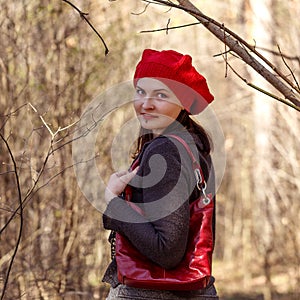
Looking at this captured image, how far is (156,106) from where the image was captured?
9.05 ft

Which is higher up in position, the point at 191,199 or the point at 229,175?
the point at 229,175

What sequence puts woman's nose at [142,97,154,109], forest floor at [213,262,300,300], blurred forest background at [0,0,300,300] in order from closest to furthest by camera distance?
woman's nose at [142,97,154,109] < blurred forest background at [0,0,300,300] < forest floor at [213,262,300,300]

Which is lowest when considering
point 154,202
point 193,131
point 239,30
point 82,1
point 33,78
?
point 154,202

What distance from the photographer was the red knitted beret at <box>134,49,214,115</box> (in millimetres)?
2803

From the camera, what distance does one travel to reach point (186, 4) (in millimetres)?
2508

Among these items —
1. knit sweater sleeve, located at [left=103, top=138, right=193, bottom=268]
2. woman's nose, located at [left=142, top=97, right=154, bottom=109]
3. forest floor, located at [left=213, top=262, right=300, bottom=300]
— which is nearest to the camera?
knit sweater sleeve, located at [left=103, top=138, right=193, bottom=268]

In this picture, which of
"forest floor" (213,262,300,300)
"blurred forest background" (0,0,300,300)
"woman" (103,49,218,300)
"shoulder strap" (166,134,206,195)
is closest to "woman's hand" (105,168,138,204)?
"woman" (103,49,218,300)

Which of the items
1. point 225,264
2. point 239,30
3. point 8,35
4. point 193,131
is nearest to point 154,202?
point 193,131

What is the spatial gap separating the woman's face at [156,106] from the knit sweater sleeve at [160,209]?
15cm

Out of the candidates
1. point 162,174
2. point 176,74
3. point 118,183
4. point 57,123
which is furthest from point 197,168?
point 57,123

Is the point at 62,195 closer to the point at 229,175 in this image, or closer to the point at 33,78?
the point at 33,78

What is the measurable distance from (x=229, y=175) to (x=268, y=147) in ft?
10.9

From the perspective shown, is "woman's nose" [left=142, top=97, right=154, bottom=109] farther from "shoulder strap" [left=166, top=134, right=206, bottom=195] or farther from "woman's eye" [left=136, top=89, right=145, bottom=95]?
"shoulder strap" [left=166, top=134, right=206, bottom=195]

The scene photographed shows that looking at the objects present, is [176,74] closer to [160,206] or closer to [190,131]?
[190,131]
